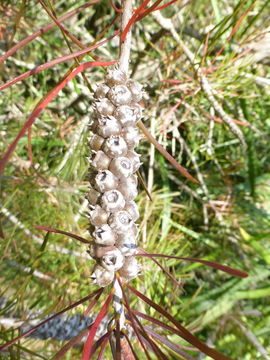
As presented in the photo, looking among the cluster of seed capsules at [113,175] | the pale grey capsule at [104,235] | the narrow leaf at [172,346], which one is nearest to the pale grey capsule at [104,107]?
the cluster of seed capsules at [113,175]

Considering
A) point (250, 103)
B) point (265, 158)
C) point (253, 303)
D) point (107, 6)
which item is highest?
point (107, 6)

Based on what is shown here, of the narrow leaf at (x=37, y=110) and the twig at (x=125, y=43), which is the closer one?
the narrow leaf at (x=37, y=110)

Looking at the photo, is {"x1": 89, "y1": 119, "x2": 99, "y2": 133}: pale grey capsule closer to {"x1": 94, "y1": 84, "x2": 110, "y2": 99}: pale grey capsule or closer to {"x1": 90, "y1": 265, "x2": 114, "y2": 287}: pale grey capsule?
{"x1": 94, "y1": 84, "x2": 110, "y2": 99}: pale grey capsule

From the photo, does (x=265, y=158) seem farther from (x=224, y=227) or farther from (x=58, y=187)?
(x=58, y=187)

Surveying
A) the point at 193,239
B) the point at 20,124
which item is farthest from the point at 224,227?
the point at 20,124

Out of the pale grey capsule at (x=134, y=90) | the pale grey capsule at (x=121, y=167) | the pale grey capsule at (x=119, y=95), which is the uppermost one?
the pale grey capsule at (x=134, y=90)

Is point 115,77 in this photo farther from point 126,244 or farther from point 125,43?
point 126,244

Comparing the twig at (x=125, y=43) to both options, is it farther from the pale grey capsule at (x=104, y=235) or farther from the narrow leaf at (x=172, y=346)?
the narrow leaf at (x=172, y=346)
